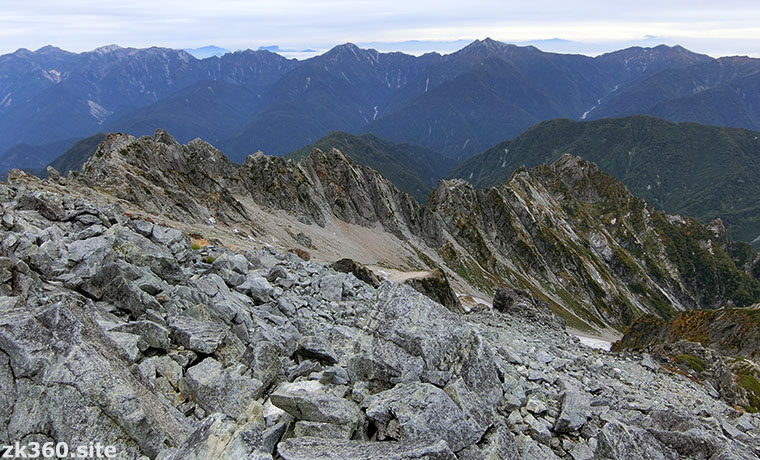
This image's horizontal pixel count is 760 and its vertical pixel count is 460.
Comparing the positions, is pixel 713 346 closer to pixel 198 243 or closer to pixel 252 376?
pixel 198 243

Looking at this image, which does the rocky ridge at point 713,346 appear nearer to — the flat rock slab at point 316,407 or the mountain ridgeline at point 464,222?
the flat rock slab at point 316,407

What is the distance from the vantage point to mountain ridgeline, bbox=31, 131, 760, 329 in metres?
69.5

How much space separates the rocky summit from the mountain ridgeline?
42.7 metres

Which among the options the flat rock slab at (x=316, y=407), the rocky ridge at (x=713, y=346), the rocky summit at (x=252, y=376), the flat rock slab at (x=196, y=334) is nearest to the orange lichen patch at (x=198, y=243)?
the rocky summit at (x=252, y=376)

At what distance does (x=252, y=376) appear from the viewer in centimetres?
1212

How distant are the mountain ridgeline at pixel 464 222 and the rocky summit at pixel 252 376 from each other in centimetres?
4273

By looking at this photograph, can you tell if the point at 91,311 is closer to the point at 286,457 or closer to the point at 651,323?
the point at 286,457

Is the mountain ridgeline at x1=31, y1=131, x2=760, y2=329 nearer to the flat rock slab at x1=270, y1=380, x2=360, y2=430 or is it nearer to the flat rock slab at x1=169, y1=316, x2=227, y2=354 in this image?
the flat rock slab at x1=169, y1=316, x2=227, y2=354

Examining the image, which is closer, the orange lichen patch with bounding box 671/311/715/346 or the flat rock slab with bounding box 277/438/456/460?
the flat rock slab with bounding box 277/438/456/460

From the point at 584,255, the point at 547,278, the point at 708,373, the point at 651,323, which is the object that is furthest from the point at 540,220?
the point at 708,373

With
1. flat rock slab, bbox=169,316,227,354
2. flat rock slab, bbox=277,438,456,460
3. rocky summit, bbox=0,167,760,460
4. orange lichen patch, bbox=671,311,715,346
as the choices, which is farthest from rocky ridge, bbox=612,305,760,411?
flat rock slab, bbox=169,316,227,354

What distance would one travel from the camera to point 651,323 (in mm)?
67938

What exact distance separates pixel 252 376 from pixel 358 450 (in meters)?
4.51

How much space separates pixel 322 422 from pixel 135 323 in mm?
7080
